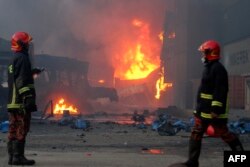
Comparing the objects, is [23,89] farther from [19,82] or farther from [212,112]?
[212,112]

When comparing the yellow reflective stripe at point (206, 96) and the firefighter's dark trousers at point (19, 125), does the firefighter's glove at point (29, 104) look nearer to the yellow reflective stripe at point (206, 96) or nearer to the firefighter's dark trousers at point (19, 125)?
the firefighter's dark trousers at point (19, 125)

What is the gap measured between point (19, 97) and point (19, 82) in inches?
10.4

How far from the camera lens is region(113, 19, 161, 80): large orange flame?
61.3 m

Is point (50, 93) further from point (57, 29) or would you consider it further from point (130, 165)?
point (130, 165)

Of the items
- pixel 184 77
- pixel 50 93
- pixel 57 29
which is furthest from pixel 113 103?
pixel 50 93

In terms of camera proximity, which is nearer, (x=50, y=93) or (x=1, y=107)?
(x=1, y=107)

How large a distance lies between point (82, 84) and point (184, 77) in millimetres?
14193

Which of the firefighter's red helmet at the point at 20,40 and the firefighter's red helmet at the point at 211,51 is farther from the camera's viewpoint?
the firefighter's red helmet at the point at 20,40

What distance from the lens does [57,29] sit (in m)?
59.0

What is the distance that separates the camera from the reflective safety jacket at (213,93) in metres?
6.32

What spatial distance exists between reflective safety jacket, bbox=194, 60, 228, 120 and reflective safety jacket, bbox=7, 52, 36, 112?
106 inches

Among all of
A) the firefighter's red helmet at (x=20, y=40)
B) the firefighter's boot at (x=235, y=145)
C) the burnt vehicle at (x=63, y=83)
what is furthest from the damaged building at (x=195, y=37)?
the firefighter's boot at (x=235, y=145)

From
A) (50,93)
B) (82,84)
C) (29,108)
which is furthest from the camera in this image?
(82,84)

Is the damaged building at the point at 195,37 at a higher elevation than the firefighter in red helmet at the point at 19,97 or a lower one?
higher
